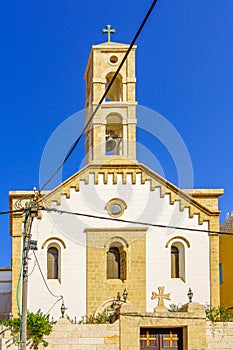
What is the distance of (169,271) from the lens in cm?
3297

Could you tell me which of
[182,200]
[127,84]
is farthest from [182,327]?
[127,84]

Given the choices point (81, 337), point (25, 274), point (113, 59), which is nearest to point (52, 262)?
point (81, 337)

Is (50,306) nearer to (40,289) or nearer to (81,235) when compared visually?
(40,289)

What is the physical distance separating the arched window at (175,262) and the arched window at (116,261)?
217 centimetres

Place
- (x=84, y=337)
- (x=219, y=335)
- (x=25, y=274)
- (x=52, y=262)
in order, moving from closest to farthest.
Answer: (x=25, y=274), (x=84, y=337), (x=219, y=335), (x=52, y=262)

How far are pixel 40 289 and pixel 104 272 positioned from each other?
2880mm

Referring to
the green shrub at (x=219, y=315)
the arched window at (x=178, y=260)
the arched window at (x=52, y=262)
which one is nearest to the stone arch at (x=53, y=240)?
the arched window at (x=52, y=262)

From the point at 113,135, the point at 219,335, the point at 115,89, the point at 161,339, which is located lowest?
the point at 161,339

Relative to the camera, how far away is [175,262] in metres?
33.5

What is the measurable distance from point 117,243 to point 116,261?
2.85 ft

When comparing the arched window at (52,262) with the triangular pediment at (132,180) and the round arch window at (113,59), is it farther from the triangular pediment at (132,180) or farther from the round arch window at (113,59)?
the round arch window at (113,59)

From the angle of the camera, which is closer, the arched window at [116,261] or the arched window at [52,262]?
the arched window at [52,262]

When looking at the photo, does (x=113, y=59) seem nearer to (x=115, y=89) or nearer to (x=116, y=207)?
(x=115, y=89)

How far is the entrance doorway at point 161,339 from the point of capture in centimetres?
2766
